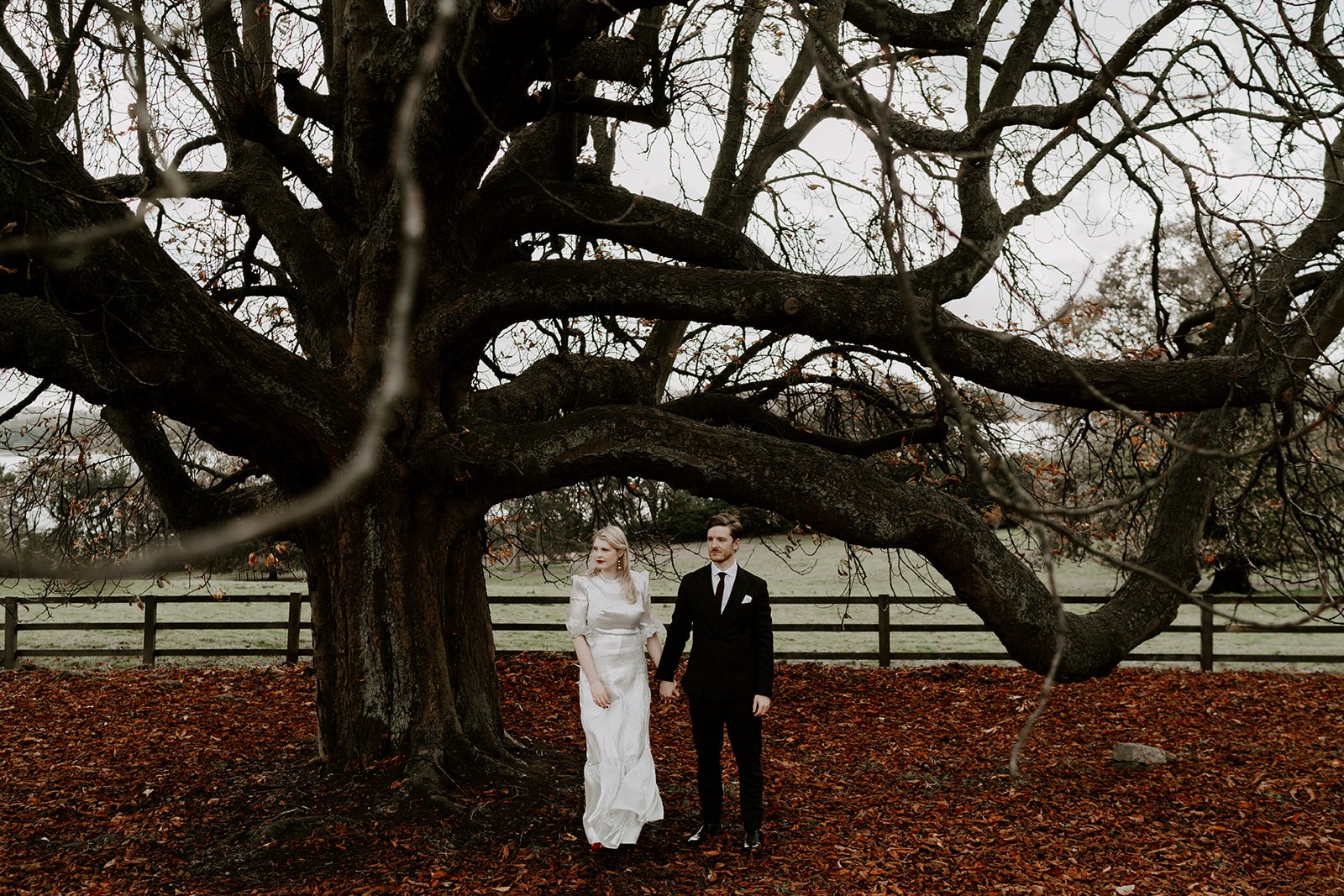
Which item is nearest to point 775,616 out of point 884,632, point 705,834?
point 884,632

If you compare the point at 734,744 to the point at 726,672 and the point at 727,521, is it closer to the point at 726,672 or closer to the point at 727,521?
the point at 726,672

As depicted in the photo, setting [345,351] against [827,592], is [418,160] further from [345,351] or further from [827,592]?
[827,592]

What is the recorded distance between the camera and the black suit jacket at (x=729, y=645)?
557cm

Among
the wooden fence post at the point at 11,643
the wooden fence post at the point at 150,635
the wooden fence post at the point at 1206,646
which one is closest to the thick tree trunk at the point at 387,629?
the wooden fence post at the point at 150,635

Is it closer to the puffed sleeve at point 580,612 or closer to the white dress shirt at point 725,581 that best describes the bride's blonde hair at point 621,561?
the puffed sleeve at point 580,612

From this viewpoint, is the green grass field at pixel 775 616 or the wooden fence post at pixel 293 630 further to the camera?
the green grass field at pixel 775 616

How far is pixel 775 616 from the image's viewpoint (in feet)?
75.0

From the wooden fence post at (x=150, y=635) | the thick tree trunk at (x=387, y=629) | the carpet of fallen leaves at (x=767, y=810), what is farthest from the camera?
the wooden fence post at (x=150, y=635)

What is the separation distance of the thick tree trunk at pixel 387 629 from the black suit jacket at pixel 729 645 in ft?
5.70

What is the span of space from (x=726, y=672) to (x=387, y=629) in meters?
2.35

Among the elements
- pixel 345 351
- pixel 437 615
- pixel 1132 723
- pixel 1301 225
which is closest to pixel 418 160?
pixel 345 351

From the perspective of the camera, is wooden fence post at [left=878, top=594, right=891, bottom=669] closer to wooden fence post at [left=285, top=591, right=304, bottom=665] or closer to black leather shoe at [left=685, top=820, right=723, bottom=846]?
wooden fence post at [left=285, top=591, right=304, bottom=665]

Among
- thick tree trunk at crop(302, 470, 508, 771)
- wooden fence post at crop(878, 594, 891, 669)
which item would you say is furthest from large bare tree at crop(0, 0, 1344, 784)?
wooden fence post at crop(878, 594, 891, 669)

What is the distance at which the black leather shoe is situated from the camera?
18.6 ft
